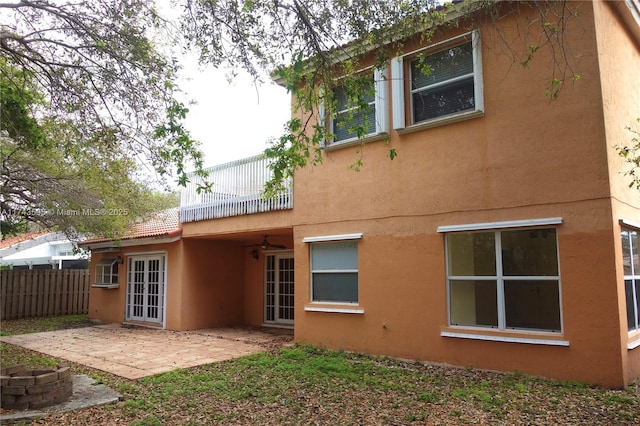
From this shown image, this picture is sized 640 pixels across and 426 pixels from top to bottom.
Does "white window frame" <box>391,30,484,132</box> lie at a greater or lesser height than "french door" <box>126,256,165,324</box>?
greater

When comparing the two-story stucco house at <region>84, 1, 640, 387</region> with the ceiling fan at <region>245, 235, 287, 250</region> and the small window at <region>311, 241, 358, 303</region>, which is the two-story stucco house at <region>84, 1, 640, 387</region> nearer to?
the small window at <region>311, 241, 358, 303</region>

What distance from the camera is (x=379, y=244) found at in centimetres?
904

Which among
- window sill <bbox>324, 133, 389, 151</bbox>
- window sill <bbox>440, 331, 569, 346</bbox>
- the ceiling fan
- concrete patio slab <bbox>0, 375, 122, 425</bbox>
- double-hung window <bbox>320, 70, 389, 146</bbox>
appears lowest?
concrete patio slab <bbox>0, 375, 122, 425</bbox>

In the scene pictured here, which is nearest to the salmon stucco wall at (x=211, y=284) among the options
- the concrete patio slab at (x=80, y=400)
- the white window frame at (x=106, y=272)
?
the white window frame at (x=106, y=272)

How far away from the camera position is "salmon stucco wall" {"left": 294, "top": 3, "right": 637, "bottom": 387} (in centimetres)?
675

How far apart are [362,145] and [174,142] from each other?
13.3 ft

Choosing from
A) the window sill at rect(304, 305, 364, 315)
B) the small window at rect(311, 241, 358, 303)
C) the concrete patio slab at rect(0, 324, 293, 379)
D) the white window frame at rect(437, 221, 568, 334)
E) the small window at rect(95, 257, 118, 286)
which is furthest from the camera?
the small window at rect(95, 257, 118, 286)

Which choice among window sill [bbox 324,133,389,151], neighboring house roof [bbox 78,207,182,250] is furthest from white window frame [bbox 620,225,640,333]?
neighboring house roof [bbox 78,207,182,250]

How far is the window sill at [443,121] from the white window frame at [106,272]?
38.3ft

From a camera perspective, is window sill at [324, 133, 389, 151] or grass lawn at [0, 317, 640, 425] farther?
window sill at [324, 133, 389, 151]

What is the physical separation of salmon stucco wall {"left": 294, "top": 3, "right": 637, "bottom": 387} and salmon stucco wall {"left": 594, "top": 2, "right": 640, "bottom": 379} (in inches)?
8.5

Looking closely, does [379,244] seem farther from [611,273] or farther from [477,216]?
[611,273]

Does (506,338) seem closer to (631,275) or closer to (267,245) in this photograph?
(631,275)

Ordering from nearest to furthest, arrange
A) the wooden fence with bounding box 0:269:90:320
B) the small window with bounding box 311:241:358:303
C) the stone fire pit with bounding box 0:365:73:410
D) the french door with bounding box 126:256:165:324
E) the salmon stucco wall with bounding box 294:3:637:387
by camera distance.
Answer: the stone fire pit with bounding box 0:365:73:410, the salmon stucco wall with bounding box 294:3:637:387, the small window with bounding box 311:241:358:303, the french door with bounding box 126:256:165:324, the wooden fence with bounding box 0:269:90:320
